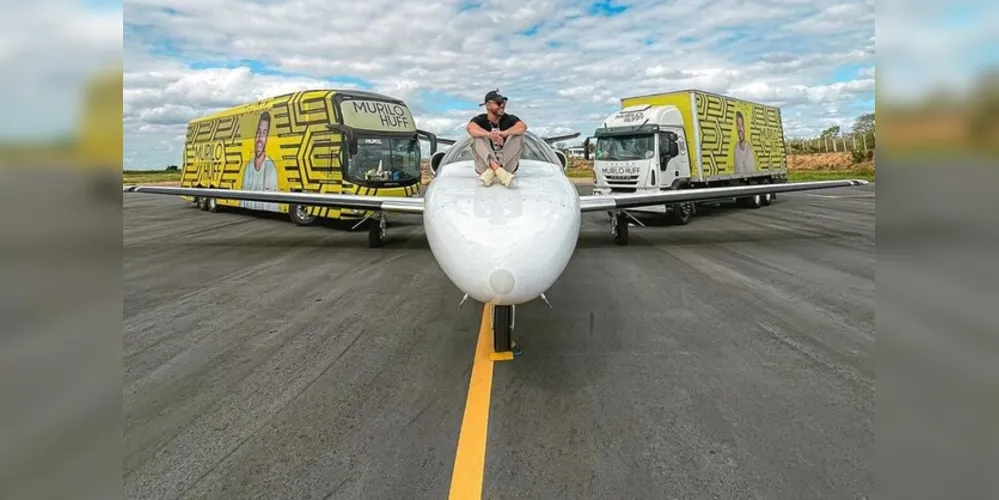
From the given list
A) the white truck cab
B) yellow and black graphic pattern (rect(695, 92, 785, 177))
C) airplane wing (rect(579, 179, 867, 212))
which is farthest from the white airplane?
yellow and black graphic pattern (rect(695, 92, 785, 177))

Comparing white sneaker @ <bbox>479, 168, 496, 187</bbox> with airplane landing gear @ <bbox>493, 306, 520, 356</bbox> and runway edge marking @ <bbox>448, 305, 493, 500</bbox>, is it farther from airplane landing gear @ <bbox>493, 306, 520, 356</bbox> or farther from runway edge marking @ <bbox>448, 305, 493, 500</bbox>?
runway edge marking @ <bbox>448, 305, 493, 500</bbox>

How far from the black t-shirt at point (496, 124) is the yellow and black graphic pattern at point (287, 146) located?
10081 millimetres

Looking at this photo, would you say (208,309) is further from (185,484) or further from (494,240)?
(494,240)

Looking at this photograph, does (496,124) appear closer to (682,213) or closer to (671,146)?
(671,146)

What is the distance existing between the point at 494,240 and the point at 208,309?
5.02 metres

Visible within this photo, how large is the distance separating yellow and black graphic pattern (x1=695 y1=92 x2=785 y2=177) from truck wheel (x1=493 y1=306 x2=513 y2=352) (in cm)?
1417

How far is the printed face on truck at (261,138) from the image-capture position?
17.1 meters

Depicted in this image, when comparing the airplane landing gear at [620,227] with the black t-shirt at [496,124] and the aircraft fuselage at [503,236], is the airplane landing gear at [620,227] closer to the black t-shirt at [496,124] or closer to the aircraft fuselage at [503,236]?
the black t-shirt at [496,124]

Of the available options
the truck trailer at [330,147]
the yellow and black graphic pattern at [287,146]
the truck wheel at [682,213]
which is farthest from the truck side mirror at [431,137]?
the truck wheel at [682,213]

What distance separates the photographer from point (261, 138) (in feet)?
57.2

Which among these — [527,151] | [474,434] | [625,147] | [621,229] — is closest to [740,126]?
[625,147]

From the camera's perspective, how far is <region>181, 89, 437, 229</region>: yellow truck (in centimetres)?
1462
